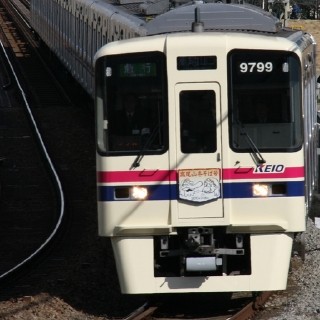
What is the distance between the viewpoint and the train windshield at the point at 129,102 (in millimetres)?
9508

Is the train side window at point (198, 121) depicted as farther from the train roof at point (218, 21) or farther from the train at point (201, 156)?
the train roof at point (218, 21)

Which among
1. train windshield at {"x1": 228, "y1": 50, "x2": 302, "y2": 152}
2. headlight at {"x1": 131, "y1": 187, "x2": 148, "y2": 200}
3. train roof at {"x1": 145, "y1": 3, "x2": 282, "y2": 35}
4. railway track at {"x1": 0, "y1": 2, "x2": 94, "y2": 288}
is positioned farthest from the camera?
railway track at {"x1": 0, "y1": 2, "x2": 94, "y2": 288}

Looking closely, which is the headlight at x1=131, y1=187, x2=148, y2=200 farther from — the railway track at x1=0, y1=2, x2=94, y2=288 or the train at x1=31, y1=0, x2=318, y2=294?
the railway track at x1=0, y1=2, x2=94, y2=288

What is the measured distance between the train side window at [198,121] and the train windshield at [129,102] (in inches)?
8.0

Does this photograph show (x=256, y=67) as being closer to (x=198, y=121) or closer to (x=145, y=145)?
(x=198, y=121)

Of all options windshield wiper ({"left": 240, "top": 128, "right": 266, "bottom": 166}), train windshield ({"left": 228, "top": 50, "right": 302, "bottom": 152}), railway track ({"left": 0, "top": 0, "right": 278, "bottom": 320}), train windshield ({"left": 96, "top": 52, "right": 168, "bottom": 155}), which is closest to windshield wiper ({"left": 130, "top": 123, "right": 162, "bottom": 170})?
train windshield ({"left": 96, "top": 52, "right": 168, "bottom": 155})

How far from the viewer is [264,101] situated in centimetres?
941

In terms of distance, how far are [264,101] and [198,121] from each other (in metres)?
0.61

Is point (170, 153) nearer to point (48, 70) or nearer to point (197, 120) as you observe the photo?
point (197, 120)

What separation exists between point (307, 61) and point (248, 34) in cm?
149

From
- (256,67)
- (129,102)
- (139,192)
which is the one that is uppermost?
(256,67)

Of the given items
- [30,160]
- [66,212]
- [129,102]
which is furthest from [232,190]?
[30,160]

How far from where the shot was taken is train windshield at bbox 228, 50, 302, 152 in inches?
368

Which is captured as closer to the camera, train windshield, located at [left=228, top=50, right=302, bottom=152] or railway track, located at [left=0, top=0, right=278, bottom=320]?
train windshield, located at [left=228, top=50, right=302, bottom=152]
